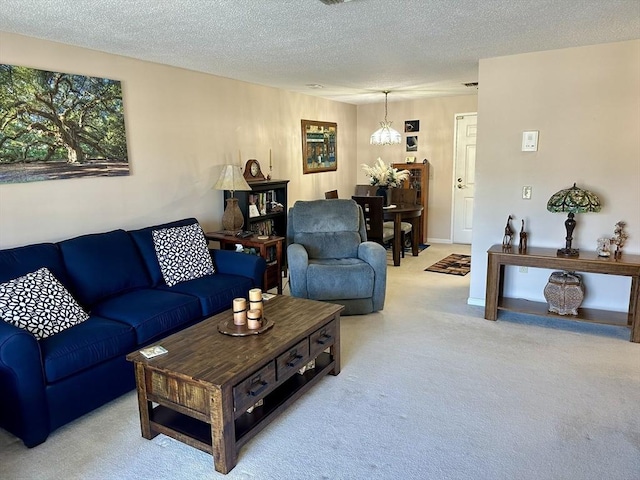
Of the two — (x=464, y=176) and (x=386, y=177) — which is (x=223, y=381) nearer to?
(x=386, y=177)

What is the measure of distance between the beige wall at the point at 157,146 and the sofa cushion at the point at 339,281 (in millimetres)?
1423

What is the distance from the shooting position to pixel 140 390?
2273mm

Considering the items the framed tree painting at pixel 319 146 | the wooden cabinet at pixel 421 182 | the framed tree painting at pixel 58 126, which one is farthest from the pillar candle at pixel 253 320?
the wooden cabinet at pixel 421 182

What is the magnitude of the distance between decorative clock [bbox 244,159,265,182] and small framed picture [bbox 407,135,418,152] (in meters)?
2.99

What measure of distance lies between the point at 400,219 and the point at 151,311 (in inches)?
145

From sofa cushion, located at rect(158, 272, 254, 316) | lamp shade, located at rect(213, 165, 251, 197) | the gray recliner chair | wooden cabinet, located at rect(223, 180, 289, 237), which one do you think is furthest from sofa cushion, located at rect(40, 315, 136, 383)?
wooden cabinet, located at rect(223, 180, 289, 237)

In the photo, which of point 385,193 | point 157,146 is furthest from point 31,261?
point 385,193

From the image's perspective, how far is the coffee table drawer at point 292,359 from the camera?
2.42m

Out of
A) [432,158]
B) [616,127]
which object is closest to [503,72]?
[616,127]

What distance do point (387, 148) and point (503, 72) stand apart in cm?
348

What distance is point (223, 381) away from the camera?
78.7 inches

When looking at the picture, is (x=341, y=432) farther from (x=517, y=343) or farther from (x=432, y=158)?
(x=432, y=158)

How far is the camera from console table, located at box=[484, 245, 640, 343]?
3.38 m

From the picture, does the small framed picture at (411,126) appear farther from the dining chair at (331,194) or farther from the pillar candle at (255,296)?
the pillar candle at (255,296)
